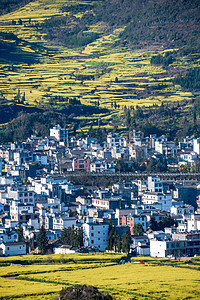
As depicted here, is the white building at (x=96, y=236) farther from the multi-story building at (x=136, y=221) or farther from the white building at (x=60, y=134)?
the white building at (x=60, y=134)

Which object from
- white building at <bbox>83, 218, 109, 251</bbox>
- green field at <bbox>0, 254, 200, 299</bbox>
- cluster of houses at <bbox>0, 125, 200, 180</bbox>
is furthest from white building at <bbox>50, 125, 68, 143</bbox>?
green field at <bbox>0, 254, 200, 299</bbox>

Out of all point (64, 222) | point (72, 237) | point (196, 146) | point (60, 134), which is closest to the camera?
point (72, 237)

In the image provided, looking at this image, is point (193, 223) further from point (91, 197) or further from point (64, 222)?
point (91, 197)

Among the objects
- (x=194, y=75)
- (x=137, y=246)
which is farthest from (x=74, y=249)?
(x=194, y=75)

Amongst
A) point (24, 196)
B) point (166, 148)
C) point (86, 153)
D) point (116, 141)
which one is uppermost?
point (116, 141)

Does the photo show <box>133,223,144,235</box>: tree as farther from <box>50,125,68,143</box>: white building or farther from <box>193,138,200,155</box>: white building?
<box>50,125,68,143</box>: white building

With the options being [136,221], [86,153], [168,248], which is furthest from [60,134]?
[168,248]
